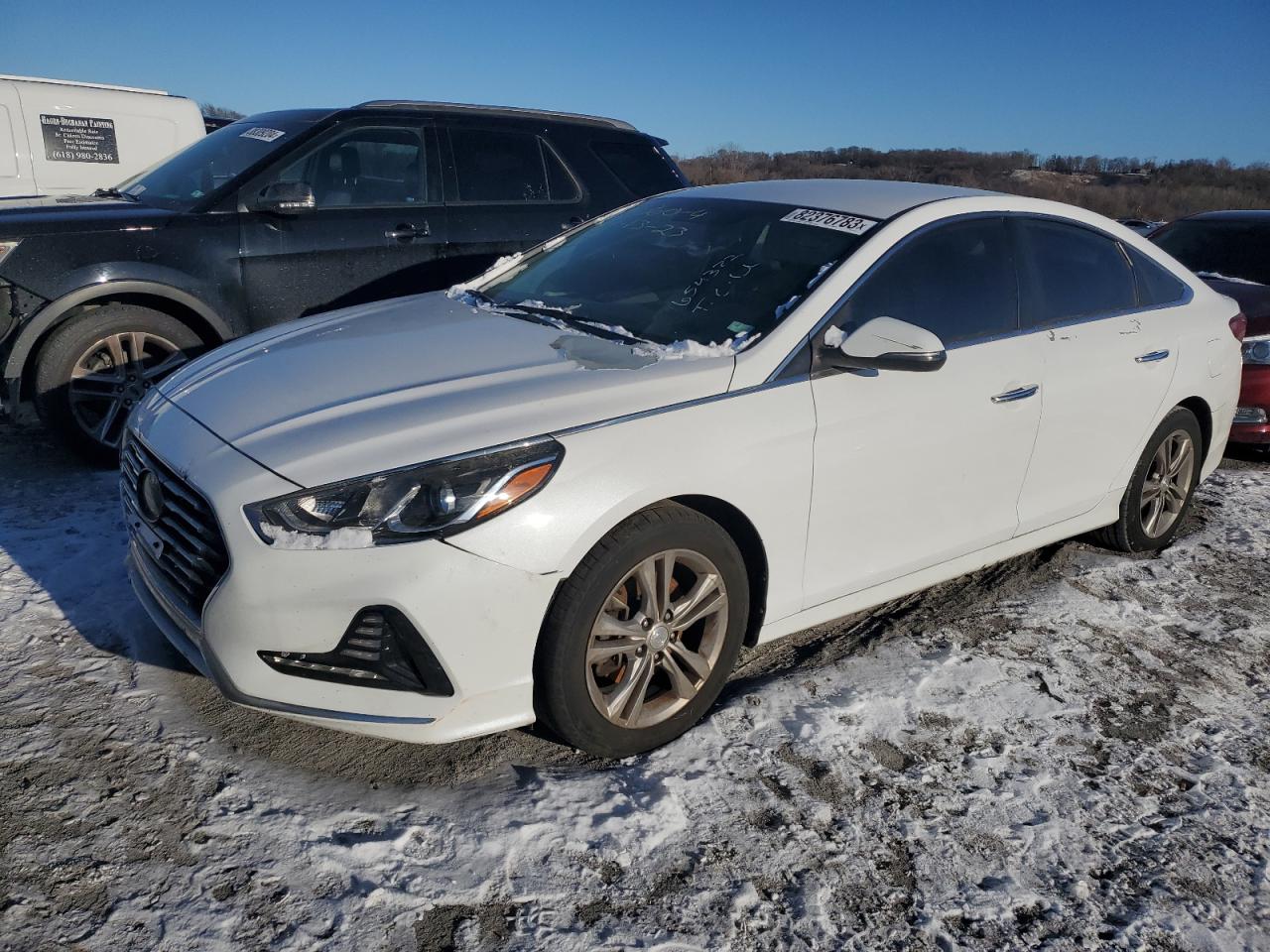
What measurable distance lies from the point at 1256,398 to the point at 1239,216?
7.52 ft

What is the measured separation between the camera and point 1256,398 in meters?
6.06

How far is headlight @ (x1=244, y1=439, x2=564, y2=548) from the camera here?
99.3 inches

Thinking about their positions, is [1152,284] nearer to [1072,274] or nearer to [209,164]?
[1072,274]

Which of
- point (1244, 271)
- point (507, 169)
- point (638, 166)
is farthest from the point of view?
point (1244, 271)

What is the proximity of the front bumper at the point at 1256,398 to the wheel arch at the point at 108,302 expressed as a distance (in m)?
5.86

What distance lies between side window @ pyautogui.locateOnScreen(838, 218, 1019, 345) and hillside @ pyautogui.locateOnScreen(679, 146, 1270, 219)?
26608mm

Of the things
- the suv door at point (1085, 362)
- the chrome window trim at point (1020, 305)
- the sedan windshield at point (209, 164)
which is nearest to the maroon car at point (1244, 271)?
the chrome window trim at point (1020, 305)

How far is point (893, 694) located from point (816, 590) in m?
0.48

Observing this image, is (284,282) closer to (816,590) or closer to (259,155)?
(259,155)

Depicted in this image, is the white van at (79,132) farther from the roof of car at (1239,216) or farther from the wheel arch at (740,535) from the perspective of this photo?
the roof of car at (1239,216)

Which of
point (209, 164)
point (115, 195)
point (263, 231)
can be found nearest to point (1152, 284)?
point (263, 231)

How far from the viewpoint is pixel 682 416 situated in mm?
2891

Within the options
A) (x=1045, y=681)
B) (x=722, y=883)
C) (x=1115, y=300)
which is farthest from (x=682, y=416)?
(x=1115, y=300)

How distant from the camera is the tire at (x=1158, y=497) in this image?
4500 millimetres
